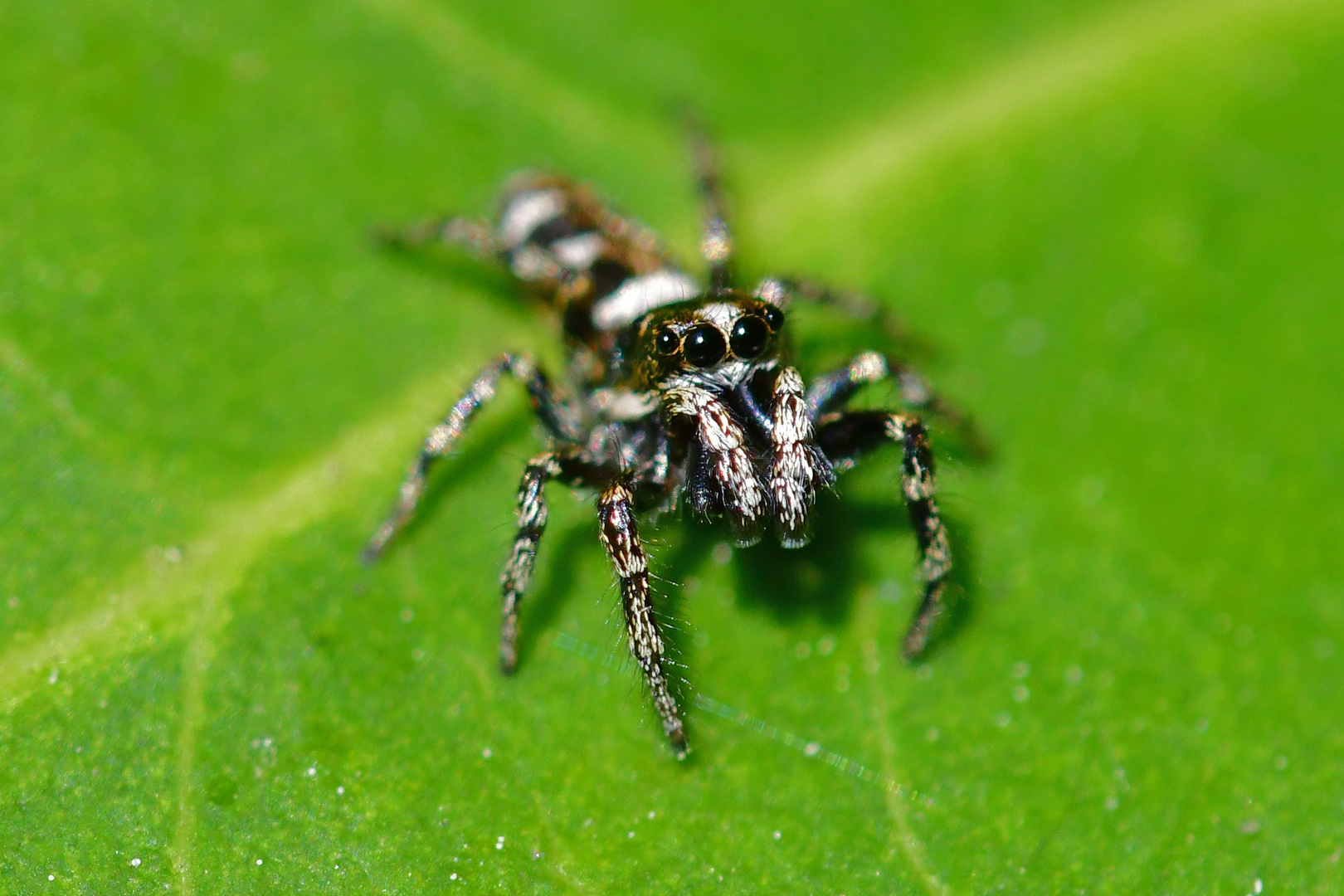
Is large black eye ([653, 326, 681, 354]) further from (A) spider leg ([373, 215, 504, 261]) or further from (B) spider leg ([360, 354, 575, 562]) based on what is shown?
(A) spider leg ([373, 215, 504, 261])

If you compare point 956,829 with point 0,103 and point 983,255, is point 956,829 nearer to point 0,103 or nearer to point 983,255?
point 983,255

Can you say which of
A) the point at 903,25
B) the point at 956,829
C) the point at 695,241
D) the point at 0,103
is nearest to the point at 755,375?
the point at 695,241

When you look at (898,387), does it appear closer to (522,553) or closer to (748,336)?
(748,336)

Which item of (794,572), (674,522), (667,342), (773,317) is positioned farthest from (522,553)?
(773,317)

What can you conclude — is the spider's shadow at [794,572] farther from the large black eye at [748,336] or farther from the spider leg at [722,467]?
the large black eye at [748,336]

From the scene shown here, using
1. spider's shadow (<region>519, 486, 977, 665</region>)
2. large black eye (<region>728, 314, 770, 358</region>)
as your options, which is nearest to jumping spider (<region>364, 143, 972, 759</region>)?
large black eye (<region>728, 314, 770, 358</region>)

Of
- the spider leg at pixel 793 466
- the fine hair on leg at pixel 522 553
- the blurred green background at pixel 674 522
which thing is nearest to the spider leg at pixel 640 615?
the blurred green background at pixel 674 522

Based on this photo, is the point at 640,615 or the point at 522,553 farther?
the point at 522,553
